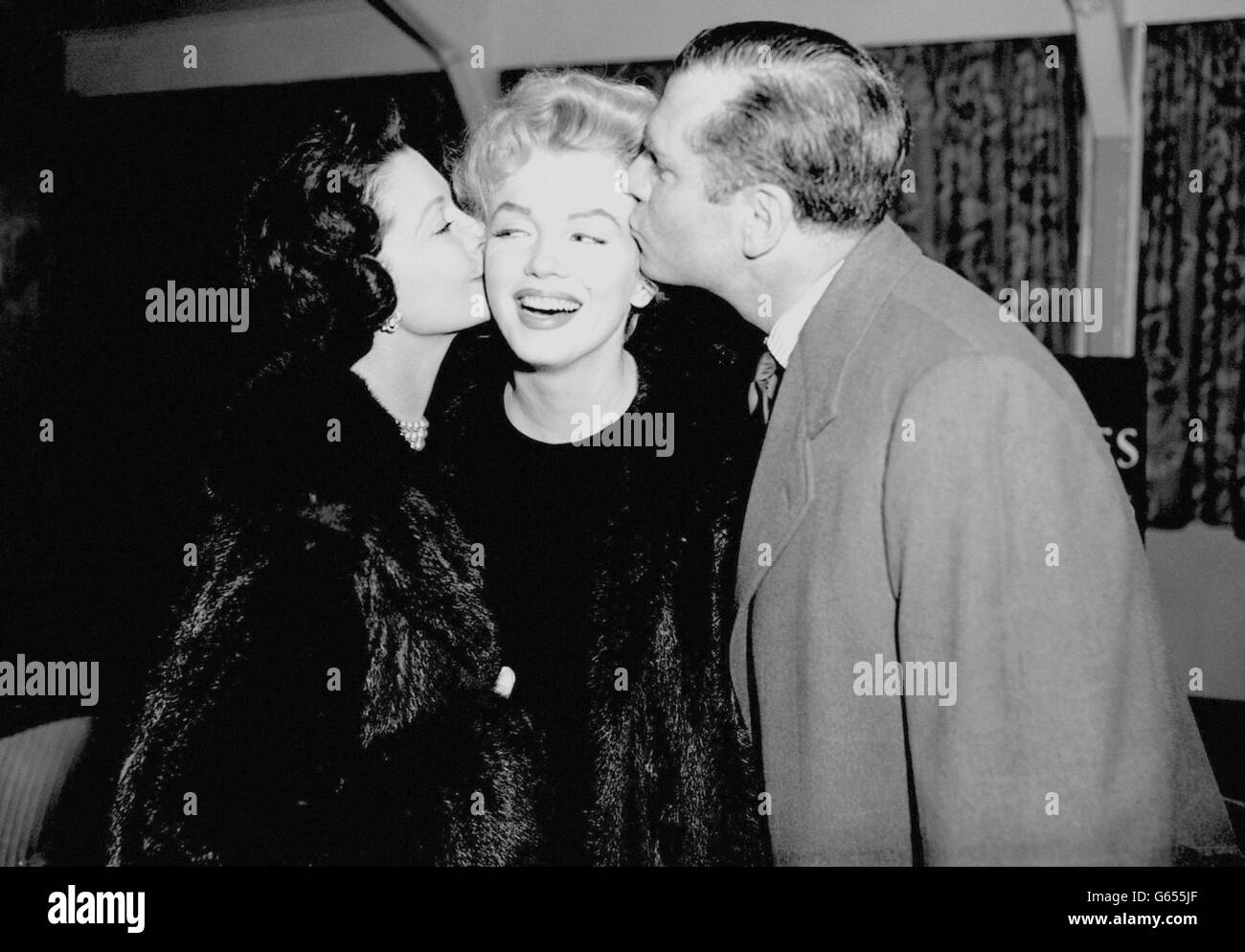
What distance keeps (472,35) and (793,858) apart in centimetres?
141

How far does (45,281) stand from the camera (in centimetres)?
177

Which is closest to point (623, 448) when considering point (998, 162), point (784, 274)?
point (784, 274)

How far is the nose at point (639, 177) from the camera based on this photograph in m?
1.45

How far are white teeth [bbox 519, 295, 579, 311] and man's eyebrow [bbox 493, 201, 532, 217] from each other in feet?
0.42

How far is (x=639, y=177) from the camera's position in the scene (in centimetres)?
146

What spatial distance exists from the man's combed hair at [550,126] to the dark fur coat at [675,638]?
1.02 ft

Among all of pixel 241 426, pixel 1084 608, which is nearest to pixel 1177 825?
pixel 1084 608

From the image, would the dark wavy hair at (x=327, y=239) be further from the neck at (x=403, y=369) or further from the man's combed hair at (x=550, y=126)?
the man's combed hair at (x=550, y=126)

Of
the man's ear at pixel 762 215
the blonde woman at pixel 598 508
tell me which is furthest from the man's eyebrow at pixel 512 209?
the man's ear at pixel 762 215

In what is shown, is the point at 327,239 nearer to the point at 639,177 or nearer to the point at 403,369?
the point at 403,369

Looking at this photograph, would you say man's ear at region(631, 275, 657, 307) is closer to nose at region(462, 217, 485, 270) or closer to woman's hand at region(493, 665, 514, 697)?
nose at region(462, 217, 485, 270)

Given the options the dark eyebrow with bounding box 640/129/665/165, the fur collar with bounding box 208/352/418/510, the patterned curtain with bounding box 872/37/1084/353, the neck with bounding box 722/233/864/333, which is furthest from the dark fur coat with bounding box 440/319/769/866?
the patterned curtain with bounding box 872/37/1084/353

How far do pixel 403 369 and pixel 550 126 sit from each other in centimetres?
45
